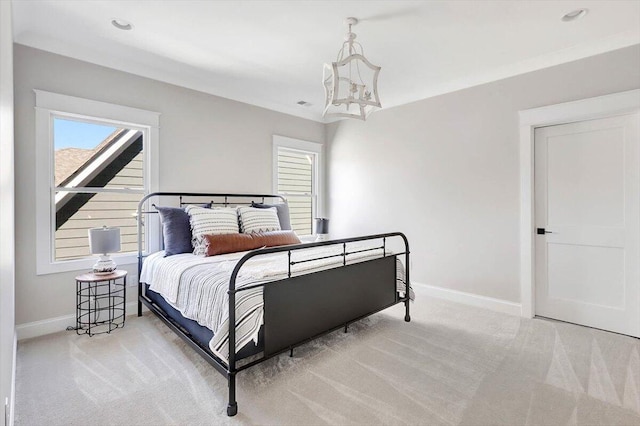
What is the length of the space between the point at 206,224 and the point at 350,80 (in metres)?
1.95

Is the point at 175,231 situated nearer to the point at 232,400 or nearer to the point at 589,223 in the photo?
the point at 232,400

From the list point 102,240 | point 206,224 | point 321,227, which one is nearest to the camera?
point 102,240

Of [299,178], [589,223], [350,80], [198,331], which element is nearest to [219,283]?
[198,331]

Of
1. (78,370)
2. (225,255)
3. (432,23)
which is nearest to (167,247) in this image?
(225,255)

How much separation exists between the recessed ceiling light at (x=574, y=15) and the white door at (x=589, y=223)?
1.02 m

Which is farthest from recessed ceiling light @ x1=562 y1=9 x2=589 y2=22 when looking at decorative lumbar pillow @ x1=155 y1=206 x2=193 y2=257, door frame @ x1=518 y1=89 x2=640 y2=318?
decorative lumbar pillow @ x1=155 y1=206 x2=193 y2=257

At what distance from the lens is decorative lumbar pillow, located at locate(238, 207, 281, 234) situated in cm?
358

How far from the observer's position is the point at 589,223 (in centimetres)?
311

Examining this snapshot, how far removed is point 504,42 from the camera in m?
2.93

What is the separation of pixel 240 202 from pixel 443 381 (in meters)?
3.09

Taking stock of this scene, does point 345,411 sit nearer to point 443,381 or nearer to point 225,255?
point 443,381

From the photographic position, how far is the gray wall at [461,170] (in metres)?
3.20

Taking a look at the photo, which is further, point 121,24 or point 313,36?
point 313,36

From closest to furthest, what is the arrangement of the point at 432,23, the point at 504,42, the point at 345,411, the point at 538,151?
the point at 345,411 → the point at 432,23 → the point at 504,42 → the point at 538,151
